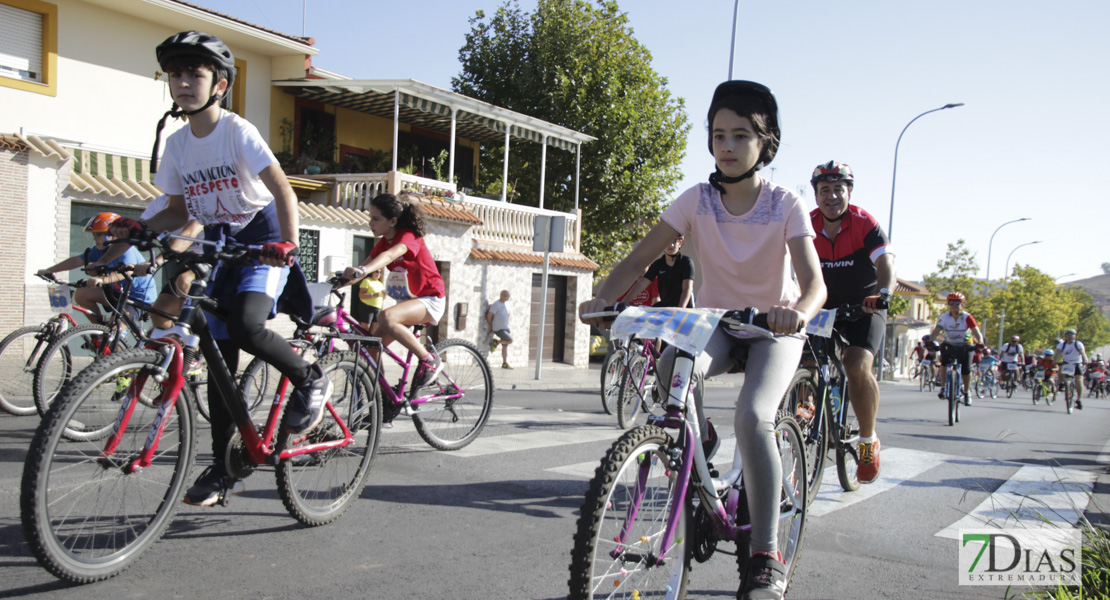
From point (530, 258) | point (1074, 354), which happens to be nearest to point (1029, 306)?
point (1074, 354)

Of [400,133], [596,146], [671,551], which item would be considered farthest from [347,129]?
[671,551]

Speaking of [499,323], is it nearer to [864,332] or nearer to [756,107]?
[864,332]

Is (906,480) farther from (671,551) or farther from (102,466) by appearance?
(102,466)

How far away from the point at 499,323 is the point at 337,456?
16.7 meters

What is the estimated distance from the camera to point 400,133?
2531 centimetres

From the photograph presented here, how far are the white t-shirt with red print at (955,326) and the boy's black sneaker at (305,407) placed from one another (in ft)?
36.7

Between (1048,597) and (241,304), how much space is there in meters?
3.32

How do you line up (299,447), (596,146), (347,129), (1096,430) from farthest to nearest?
1. (596,146)
2. (347,129)
3. (1096,430)
4. (299,447)

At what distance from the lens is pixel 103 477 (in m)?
3.06

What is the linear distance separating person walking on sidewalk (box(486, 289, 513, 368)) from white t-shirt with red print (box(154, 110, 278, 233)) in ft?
54.9

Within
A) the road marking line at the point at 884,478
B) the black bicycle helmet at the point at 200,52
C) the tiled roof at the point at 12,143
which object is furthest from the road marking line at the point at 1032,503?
the tiled roof at the point at 12,143

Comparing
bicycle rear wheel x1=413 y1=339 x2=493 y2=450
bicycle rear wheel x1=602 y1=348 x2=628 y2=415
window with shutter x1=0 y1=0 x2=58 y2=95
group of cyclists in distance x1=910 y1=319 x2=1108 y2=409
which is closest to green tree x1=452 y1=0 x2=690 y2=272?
group of cyclists in distance x1=910 y1=319 x2=1108 y2=409

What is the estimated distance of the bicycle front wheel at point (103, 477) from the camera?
9.09ft

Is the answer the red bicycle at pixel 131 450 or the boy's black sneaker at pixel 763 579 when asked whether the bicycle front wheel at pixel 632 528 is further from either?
the red bicycle at pixel 131 450
